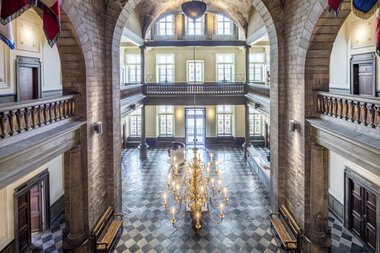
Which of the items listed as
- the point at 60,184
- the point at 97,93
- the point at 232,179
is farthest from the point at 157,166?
the point at 97,93

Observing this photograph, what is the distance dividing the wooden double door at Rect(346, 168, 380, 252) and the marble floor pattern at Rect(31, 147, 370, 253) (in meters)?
0.24

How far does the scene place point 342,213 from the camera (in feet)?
29.7

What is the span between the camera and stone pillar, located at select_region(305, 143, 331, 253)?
6875mm

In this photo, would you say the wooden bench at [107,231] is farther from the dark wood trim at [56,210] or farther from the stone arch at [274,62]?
the dark wood trim at [56,210]

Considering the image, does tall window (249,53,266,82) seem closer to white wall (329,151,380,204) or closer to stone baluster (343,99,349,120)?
white wall (329,151,380,204)

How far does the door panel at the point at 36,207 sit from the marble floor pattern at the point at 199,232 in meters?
0.25

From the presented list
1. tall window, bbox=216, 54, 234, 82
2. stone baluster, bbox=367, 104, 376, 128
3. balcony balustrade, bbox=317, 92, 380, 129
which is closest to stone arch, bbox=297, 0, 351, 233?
balcony balustrade, bbox=317, 92, 380, 129

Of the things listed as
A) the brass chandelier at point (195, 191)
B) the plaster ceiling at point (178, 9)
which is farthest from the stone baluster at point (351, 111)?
the plaster ceiling at point (178, 9)

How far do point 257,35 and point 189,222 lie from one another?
7.94m

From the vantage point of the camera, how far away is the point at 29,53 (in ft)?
25.9

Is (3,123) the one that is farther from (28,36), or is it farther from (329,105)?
(329,105)

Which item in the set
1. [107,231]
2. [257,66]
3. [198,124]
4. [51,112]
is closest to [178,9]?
[257,66]

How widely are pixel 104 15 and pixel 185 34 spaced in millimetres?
10467

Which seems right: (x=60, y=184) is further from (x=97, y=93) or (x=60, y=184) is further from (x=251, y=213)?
(x=251, y=213)
